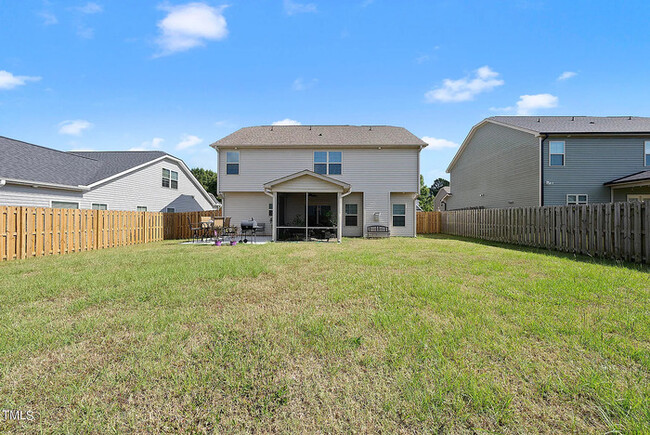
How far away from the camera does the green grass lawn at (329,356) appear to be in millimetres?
1860

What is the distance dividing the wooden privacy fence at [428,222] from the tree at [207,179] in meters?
35.6

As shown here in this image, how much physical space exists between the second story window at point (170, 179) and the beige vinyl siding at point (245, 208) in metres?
6.34

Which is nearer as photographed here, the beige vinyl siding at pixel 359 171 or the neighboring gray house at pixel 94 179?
the neighboring gray house at pixel 94 179

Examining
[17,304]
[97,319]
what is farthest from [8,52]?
[97,319]

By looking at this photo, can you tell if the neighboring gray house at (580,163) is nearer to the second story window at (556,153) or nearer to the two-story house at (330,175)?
the second story window at (556,153)

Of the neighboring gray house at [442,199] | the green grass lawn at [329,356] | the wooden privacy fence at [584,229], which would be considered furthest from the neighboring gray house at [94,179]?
the neighboring gray house at [442,199]

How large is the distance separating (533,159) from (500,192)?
3396 millimetres

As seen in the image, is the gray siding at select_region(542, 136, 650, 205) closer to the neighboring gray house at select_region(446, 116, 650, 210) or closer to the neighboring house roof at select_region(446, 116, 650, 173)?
the neighboring gray house at select_region(446, 116, 650, 210)

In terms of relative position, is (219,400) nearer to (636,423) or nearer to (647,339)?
(636,423)

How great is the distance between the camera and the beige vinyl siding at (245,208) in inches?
683

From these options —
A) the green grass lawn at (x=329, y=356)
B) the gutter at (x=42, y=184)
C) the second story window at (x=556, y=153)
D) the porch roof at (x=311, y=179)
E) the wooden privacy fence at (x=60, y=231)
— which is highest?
the second story window at (x=556, y=153)

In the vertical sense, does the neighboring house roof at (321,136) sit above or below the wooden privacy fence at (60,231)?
above

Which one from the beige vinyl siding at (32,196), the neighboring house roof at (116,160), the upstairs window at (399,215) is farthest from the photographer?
the upstairs window at (399,215)

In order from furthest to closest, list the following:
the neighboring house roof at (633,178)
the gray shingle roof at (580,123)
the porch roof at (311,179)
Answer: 1. the gray shingle roof at (580,123)
2. the neighboring house roof at (633,178)
3. the porch roof at (311,179)
